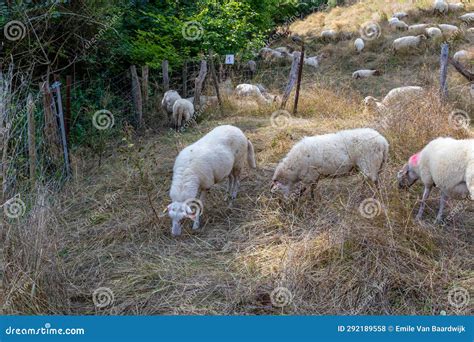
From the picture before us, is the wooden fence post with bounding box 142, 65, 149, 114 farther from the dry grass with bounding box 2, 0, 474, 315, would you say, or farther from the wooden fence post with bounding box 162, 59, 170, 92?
the dry grass with bounding box 2, 0, 474, 315

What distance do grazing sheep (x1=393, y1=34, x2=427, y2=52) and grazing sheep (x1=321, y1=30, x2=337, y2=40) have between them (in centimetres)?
447

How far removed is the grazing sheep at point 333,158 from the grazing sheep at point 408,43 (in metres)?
12.1

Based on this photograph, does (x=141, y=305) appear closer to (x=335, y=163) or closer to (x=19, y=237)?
(x=19, y=237)

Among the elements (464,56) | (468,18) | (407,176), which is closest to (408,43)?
(464,56)

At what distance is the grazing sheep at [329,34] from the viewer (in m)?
21.2

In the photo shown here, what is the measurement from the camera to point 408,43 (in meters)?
17.0

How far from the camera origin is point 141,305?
436cm

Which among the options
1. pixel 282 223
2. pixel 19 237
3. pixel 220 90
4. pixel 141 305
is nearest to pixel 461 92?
pixel 220 90

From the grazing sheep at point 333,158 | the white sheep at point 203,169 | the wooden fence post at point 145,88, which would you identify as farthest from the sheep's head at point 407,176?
the wooden fence post at point 145,88

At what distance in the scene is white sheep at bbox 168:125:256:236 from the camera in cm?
565

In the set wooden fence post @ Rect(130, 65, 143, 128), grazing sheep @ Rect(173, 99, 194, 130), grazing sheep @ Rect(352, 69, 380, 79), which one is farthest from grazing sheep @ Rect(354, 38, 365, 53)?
wooden fence post @ Rect(130, 65, 143, 128)

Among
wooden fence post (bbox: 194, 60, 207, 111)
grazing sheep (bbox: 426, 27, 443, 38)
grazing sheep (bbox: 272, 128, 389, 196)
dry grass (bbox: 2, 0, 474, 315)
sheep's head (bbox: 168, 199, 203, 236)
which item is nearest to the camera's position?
dry grass (bbox: 2, 0, 474, 315)

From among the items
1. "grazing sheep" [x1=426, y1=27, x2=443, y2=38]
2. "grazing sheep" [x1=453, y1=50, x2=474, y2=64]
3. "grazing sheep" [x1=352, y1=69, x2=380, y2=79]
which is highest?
"grazing sheep" [x1=426, y1=27, x2=443, y2=38]

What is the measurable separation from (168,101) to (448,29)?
1168 centimetres
